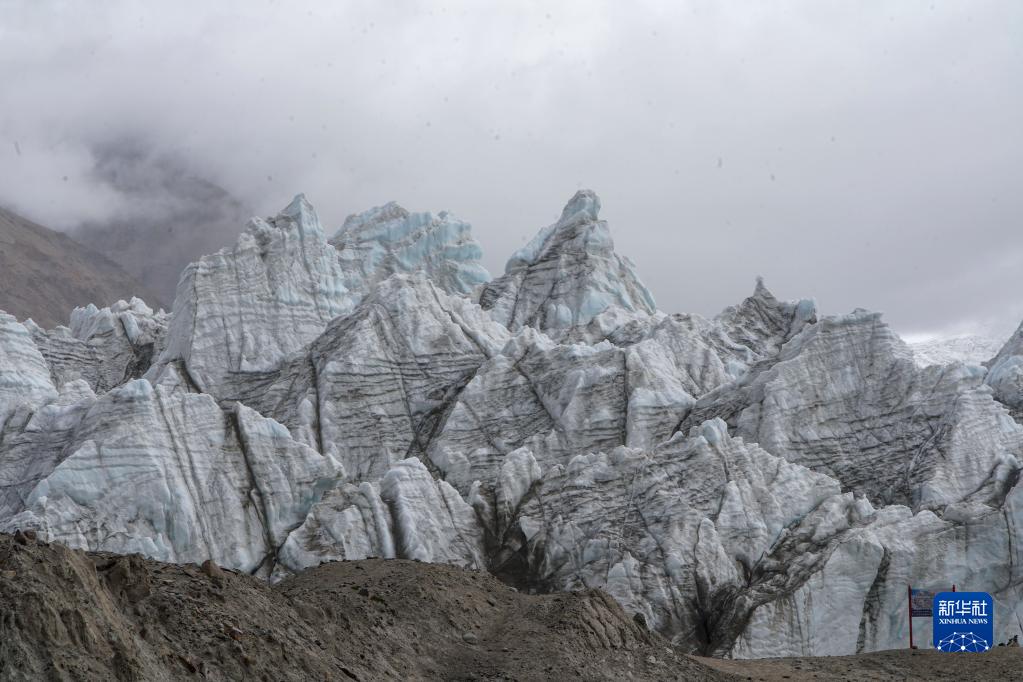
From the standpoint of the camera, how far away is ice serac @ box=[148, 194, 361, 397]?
282ft

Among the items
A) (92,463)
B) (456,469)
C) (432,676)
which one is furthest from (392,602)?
(456,469)

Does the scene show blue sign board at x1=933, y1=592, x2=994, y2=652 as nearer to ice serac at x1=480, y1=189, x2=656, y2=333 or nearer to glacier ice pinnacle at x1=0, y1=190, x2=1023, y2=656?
glacier ice pinnacle at x1=0, y1=190, x2=1023, y2=656

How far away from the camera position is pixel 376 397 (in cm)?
7931

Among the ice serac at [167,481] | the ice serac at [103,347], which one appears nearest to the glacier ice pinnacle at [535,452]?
the ice serac at [167,481]

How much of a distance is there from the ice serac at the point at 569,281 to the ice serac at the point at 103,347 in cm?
3058

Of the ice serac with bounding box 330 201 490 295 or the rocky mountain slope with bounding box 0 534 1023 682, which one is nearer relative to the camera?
the rocky mountain slope with bounding box 0 534 1023 682

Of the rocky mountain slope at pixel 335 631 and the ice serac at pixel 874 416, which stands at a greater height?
the ice serac at pixel 874 416

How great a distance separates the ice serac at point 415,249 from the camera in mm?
114188

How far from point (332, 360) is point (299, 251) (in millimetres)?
18463

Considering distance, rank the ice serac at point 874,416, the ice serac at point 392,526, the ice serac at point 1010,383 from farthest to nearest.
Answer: the ice serac at point 1010,383
the ice serac at point 874,416
the ice serac at point 392,526

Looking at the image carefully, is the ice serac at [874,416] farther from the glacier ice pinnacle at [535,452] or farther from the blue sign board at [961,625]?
the blue sign board at [961,625]

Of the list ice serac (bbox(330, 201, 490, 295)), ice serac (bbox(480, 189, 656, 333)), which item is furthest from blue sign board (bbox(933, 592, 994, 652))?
ice serac (bbox(330, 201, 490, 295))

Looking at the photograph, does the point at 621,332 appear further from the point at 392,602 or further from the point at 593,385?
the point at 392,602

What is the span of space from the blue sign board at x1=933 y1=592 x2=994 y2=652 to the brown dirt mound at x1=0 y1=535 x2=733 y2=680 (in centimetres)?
1002
